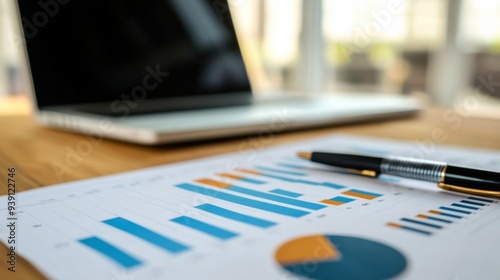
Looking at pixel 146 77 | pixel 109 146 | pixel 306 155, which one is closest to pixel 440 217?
pixel 306 155

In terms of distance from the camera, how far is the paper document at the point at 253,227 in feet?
0.80

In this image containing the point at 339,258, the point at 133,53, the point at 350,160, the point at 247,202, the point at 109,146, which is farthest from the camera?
the point at 133,53

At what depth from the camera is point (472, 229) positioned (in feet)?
1.01

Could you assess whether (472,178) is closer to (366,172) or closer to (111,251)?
(366,172)

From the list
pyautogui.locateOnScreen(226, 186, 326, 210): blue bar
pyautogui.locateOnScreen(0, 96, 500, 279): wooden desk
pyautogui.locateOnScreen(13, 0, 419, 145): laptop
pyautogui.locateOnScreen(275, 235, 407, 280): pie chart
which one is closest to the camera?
pyautogui.locateOnScreen(275, 235, 407, 280): pie chart

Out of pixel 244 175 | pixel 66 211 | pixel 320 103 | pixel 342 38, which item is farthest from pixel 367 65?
pixel 66 211

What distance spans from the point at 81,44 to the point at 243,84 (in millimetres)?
323

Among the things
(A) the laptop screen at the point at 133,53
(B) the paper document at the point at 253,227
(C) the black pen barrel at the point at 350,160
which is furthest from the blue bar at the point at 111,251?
(A) the laptop screen at the point at 133,53

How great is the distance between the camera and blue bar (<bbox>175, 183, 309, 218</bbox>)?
1.11ft

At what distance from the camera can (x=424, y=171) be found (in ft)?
1.38

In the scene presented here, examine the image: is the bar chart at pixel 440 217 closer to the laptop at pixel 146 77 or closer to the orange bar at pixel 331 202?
the orange bar at pixel 331 202

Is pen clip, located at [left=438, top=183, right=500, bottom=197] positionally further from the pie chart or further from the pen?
the pie chart

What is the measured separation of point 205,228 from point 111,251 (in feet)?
0.21

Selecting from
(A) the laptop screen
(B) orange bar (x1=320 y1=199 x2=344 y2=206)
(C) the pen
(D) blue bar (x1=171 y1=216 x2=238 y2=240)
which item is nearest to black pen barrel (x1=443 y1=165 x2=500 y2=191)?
(C) the pen
